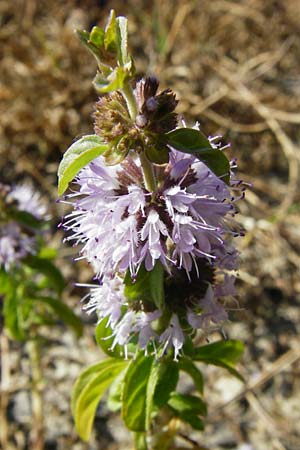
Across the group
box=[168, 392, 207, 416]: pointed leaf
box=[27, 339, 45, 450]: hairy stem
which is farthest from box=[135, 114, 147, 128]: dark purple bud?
box=[27, 339, 45, 450]: hairy stem

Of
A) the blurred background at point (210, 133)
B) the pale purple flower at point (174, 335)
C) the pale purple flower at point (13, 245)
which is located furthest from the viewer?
the blurred background at point (210, 133)

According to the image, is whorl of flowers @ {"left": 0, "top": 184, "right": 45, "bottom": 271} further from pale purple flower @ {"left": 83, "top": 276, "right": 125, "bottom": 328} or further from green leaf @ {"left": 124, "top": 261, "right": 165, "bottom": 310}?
green leaf @ {"left": 124, "top": 261, "right": 165, "bottom": 310}

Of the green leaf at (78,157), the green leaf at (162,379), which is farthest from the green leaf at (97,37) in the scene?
the green leaf at (162,379)

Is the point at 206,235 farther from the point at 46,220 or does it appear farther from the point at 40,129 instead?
the point at 40,129

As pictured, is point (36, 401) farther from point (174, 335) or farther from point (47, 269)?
point (174, 335)

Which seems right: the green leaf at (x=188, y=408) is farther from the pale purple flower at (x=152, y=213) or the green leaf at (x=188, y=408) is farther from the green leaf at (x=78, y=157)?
the green leaf at (x=78, y=157)
